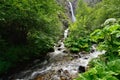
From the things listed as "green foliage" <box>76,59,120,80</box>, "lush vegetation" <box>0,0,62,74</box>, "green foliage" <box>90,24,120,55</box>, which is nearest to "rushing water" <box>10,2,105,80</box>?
"lush vegetation" <box>0,0,62,74</box>

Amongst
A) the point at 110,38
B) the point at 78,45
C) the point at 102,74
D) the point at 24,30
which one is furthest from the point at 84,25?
the point at 102,74

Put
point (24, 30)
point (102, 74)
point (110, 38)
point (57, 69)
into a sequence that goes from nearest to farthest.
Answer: point (102, 74)
point (110, 38)
point (57, 69)
point (24, 30)

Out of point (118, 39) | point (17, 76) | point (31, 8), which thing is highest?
point (31, 8)

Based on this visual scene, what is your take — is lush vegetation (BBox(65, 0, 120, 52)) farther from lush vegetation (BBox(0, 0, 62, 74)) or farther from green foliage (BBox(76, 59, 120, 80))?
green foliage (BBox(76, 59, 120, 80))

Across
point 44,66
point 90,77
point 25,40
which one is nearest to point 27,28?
point 25,40

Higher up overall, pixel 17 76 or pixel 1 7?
pixel 1 7

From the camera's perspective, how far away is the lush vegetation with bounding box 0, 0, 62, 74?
12695 mm

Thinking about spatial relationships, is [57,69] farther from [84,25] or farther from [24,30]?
[84,25]

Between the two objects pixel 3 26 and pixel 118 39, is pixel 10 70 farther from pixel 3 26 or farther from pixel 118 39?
pixel 118 39

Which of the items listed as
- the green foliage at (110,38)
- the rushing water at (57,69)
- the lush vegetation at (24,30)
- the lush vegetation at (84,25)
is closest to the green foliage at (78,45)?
the lush vegetation at (84,25)

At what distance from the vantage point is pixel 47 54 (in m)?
17.1

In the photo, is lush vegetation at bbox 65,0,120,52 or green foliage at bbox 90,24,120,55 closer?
green foliage at bbox 90,24,120,55

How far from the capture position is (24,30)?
14898 mm

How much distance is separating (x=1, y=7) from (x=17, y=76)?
373 centimetres
